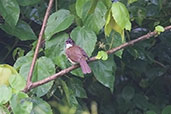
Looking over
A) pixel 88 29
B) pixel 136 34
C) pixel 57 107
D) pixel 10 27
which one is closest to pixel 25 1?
pixel 10 27

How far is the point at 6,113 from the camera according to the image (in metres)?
1.49

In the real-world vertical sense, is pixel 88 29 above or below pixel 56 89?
above

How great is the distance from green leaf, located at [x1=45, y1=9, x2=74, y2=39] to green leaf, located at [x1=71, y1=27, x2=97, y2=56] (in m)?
0.06

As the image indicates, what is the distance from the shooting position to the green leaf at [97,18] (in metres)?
2.00

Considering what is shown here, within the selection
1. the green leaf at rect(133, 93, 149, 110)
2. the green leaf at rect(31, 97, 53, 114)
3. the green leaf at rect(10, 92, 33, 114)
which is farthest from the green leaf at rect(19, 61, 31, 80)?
the green leaf at rect(133, 93, 149, 110)

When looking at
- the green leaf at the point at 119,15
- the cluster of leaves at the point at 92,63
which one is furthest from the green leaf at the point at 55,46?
the green leaf at the point at 119,15

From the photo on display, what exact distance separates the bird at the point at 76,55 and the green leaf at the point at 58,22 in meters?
0.10

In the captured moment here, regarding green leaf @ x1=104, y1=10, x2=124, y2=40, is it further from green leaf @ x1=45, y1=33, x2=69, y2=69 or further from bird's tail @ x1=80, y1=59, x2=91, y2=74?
green leaf @ x1=45, y1=33, x2=69, y2=69

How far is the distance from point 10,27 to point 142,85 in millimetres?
1390

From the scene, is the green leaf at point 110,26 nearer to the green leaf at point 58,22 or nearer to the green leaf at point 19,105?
the green leaf at point 58,22

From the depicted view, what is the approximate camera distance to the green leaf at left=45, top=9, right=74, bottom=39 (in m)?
2.06

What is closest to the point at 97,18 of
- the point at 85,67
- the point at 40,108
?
the point at 85,67

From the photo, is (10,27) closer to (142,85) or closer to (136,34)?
(136,34)

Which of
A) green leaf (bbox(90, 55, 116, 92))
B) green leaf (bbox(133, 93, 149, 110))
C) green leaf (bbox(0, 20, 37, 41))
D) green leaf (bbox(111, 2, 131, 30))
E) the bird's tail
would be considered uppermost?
green leaf (bbox(111, 2, 131, 30))
